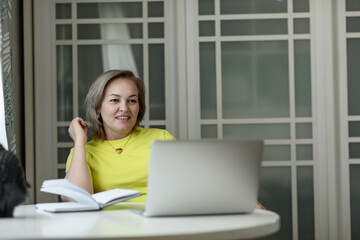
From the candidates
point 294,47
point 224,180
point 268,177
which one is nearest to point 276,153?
point 268,177

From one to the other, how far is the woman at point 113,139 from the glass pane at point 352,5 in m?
1.57

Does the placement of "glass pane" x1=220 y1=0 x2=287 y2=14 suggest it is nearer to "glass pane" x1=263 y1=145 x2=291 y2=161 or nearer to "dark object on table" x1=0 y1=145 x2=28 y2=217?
"glass pane" x1=263 y1=145 x2=291 y2=161

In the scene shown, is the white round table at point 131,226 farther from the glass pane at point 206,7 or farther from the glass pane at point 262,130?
the glass pane at point 206,7

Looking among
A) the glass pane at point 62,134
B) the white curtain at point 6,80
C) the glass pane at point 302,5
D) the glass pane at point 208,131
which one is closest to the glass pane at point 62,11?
the white curtain at point 6,80

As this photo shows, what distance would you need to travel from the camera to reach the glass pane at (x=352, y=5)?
11.3 feet

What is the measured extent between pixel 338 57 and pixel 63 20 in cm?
173

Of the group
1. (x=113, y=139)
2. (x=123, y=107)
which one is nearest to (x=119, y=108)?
(x=123, y=107)

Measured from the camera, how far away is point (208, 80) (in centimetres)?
345

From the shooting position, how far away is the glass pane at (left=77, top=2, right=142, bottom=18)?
3453 mm

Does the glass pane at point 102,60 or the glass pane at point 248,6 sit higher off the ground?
the glass pane at point 248,6

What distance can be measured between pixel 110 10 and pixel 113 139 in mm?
1186

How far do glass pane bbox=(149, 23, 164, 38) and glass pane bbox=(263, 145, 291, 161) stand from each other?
977mm

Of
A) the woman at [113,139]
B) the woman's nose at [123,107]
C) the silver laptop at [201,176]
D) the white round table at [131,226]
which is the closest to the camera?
the white round table at [131,226]

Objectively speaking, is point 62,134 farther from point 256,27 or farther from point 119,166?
point 256,27
